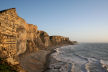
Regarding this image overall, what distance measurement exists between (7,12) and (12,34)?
8.45 feet

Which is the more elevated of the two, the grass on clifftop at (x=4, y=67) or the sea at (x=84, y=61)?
the grass on clifftop at (x=4, y=67)

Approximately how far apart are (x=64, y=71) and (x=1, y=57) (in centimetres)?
1031

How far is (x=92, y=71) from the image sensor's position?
1371 cm

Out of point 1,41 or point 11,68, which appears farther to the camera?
point 1,41

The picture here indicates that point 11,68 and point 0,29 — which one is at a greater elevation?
point 0,29

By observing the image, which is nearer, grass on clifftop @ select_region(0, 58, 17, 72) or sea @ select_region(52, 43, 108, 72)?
grass on clifftop @ select_region(0, 58, 17, 72)

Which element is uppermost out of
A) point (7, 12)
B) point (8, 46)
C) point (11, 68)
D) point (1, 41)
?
point (7, 12)

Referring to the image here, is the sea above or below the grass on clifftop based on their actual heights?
below

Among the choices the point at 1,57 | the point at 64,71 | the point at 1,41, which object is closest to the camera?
the point at 1,57

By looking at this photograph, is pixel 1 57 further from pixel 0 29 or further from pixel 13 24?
pixel 13 24

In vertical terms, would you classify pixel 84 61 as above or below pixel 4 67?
below

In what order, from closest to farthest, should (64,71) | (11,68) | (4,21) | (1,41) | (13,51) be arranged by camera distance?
1. (11,68)
2. (1,41)
3. (4,21)
4. (13,51)
5. (64,71)

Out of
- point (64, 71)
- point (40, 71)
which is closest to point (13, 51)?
point (40, 71)

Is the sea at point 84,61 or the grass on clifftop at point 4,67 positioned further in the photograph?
the sea at point 84,61
